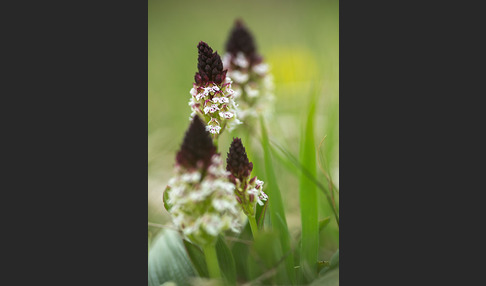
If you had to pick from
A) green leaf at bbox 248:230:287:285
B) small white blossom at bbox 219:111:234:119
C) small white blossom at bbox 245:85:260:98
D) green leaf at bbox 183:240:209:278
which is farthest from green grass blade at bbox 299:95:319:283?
small white blossom at bbox 245:85:260:98

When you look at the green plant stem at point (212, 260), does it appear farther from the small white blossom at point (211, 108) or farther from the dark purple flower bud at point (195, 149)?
the small white blossom at point (211, 108)

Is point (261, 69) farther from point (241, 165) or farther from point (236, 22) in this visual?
point (241, 165)

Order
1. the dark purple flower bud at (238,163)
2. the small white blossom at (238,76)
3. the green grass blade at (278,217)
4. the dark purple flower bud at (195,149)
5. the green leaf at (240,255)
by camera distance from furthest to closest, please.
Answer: the small white blossom at (238,76) → the green leaf at (240,255) → the green grass blade at (278,217) → the dark purple flower bud at (238,163) → the dark purple flower bud at (195,149)

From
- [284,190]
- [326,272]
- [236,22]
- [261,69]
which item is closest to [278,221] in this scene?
[326,272]

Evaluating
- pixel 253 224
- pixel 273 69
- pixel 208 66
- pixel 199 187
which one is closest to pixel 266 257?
pixel 253 224

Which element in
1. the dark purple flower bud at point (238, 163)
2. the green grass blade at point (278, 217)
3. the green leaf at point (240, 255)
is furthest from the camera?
the green leaf at point (240, 255)

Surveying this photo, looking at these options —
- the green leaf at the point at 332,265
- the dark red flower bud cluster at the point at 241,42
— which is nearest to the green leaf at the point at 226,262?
the green leaf at the point at 332,265
